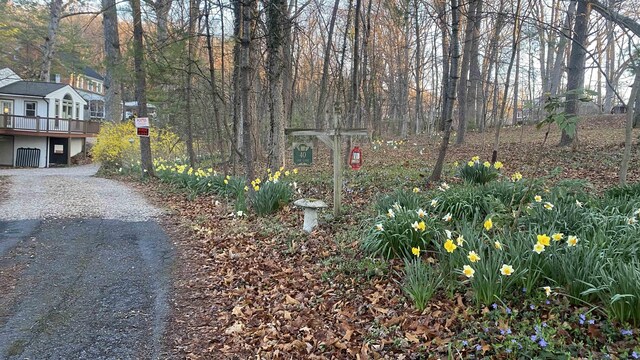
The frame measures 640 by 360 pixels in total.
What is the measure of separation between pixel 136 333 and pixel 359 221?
A: 3.12 metres

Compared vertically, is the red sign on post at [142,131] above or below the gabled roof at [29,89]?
below

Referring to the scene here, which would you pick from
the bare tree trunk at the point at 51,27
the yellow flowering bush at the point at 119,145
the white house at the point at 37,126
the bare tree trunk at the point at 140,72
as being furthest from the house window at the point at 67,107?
the bare tree trunk at the point at 140,72

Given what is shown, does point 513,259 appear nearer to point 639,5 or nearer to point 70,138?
point 639,5

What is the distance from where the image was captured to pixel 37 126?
2503 centimetres

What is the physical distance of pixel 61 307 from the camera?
3.94 meters

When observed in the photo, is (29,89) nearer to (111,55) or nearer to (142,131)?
(111,55)

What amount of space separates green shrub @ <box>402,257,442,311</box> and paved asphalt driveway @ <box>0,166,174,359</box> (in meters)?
2.07

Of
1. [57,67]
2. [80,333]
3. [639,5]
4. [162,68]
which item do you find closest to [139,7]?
[162,68]

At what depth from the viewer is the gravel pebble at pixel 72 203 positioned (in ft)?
24.7

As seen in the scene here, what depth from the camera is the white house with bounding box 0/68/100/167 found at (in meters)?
25.0

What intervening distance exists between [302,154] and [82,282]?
4331 mm

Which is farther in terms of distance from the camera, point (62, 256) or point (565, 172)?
point (565, 172)

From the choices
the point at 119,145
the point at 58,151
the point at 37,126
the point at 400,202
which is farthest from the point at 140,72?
the point at 58,151

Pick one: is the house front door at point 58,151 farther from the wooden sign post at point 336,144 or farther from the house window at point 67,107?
the wooden sign post at point 336,144
